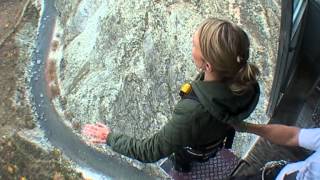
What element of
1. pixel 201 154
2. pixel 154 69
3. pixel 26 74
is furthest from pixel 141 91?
pixel 201 154

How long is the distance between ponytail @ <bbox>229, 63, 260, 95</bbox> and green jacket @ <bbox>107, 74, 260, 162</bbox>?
0.22 ft

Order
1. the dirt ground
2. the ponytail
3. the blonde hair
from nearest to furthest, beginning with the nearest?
the blonde hair
the ponytail
the dirt ground

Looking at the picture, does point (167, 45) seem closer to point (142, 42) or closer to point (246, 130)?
point (142, 42)

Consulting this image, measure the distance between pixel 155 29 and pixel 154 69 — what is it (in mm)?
1369

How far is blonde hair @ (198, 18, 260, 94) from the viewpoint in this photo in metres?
3.98

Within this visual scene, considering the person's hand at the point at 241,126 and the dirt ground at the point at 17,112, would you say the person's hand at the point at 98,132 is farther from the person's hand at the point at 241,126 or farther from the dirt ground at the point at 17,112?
the dirt ground at the point at 17,112

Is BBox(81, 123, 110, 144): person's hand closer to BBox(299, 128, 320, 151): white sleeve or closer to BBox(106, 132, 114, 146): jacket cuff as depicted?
BBox(106, 132, 114, 146): jacket cuff

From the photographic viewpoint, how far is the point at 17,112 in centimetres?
1542

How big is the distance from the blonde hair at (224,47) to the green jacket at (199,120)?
0.21 meters

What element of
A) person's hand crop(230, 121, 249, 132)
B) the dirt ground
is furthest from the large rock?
person's hand crop(230, 121, 249, 132)

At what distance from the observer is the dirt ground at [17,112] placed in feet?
44.8

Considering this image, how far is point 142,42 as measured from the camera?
15.1 meters

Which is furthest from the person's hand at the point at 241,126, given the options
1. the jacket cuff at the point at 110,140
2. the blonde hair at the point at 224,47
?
the jacket cuff at the point at 110,140

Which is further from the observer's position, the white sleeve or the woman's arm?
the woman's arm
